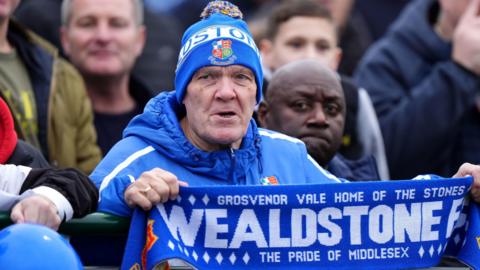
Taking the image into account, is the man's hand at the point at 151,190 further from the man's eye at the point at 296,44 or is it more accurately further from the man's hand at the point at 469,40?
the man's hand at the point at 469,40

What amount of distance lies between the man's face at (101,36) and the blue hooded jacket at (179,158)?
2.44 metres

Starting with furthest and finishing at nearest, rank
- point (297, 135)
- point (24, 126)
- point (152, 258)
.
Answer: point (24, 126)
point (297, 135)
point (152, 258)

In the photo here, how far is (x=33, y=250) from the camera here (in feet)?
12.7

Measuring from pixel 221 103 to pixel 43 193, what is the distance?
1.00m

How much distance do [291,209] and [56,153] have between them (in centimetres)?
257

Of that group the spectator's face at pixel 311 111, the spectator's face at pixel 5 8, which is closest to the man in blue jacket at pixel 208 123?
the spectator's face at pixel 311 111

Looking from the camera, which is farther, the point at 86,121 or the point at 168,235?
the point at 86,121

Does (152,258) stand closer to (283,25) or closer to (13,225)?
(13,225)

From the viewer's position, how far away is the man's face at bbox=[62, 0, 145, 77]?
7.57m

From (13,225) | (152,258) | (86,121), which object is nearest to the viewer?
(13,225)

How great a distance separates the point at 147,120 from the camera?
16.8 ft

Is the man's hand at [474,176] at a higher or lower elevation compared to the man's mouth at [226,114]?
lower

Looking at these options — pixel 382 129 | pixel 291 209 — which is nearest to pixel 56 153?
pixel 382 129

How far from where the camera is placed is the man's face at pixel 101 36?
7574 mm
